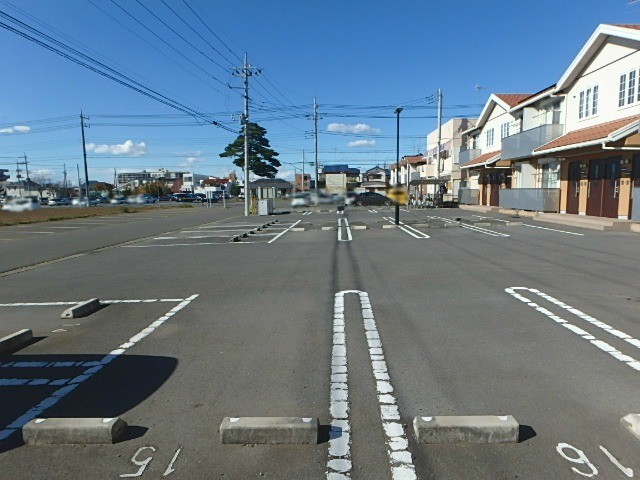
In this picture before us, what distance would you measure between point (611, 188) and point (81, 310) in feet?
63.1

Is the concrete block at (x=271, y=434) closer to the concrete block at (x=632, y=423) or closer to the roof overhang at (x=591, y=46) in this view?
the concrete block at (x=632, y=423)

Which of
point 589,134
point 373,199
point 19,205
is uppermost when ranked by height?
point 589,134

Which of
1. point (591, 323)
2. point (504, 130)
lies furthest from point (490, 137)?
point (591, 323)

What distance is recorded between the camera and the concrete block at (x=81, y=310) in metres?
5.73

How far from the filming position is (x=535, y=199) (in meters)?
21.0

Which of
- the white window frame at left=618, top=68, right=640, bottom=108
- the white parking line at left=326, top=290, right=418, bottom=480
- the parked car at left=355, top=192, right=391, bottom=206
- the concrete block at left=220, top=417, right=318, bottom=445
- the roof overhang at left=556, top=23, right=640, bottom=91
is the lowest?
the white parking line at left=326, top=290, right=418, bottom=480

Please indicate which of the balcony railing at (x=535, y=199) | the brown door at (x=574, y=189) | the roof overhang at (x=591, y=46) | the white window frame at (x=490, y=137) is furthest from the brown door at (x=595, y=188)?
the white window frame at (x=490, y=137)

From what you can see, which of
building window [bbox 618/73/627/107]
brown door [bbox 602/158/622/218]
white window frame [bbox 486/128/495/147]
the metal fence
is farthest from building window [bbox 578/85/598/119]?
the metal fence

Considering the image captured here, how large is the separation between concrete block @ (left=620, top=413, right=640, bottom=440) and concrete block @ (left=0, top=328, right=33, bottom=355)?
587 centimetres

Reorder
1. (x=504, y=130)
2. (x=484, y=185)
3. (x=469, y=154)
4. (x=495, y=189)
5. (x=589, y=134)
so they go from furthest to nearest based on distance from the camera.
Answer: (x=469, y=154), (x=484, y=185), (x=495, y=189), (x=504, y=130), (x=589, y=134)

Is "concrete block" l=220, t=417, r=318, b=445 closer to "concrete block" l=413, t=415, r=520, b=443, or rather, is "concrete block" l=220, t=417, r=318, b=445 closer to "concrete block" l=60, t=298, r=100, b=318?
"concrete block" l=413, t=415, r=520, b=443

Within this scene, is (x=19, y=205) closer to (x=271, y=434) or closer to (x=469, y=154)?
(x=271, y=434)

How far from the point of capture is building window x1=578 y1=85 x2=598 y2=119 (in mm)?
17688

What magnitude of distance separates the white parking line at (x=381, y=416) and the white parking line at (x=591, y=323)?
233cm
